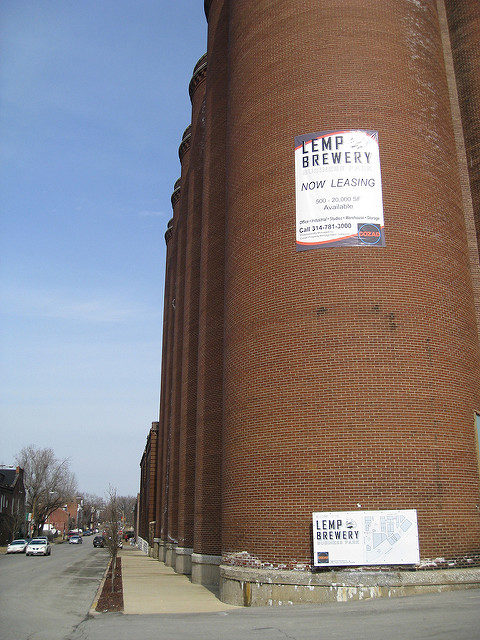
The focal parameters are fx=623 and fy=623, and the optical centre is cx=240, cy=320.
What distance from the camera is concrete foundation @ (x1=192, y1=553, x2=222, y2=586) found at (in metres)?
19.6

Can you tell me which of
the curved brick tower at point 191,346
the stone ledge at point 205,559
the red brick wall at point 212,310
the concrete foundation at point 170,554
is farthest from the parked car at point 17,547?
the stone ledge at point 205,559

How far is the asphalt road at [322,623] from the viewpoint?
366 inches

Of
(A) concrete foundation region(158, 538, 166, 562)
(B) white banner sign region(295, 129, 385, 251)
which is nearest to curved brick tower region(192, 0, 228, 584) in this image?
(B) white banner sign region(295, 129, 385, 251)

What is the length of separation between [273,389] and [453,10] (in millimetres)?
15064

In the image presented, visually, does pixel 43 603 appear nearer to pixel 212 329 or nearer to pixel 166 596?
pixel 166 596

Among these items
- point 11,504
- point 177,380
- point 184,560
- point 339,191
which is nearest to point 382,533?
point 339,191

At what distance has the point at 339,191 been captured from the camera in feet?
49.4

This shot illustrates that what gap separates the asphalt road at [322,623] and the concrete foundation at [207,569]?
6.79 meters

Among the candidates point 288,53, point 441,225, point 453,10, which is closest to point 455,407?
point 441,225

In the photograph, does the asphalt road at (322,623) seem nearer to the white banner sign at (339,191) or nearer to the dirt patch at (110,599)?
the dirt patch at (110,599)

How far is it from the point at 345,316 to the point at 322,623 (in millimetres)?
6522

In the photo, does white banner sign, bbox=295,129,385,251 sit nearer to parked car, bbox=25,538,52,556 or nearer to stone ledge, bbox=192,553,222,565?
stone ledge, bbox=192,553,222,565

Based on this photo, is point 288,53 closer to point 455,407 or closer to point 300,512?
point 455,407

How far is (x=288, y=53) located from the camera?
17203mm
